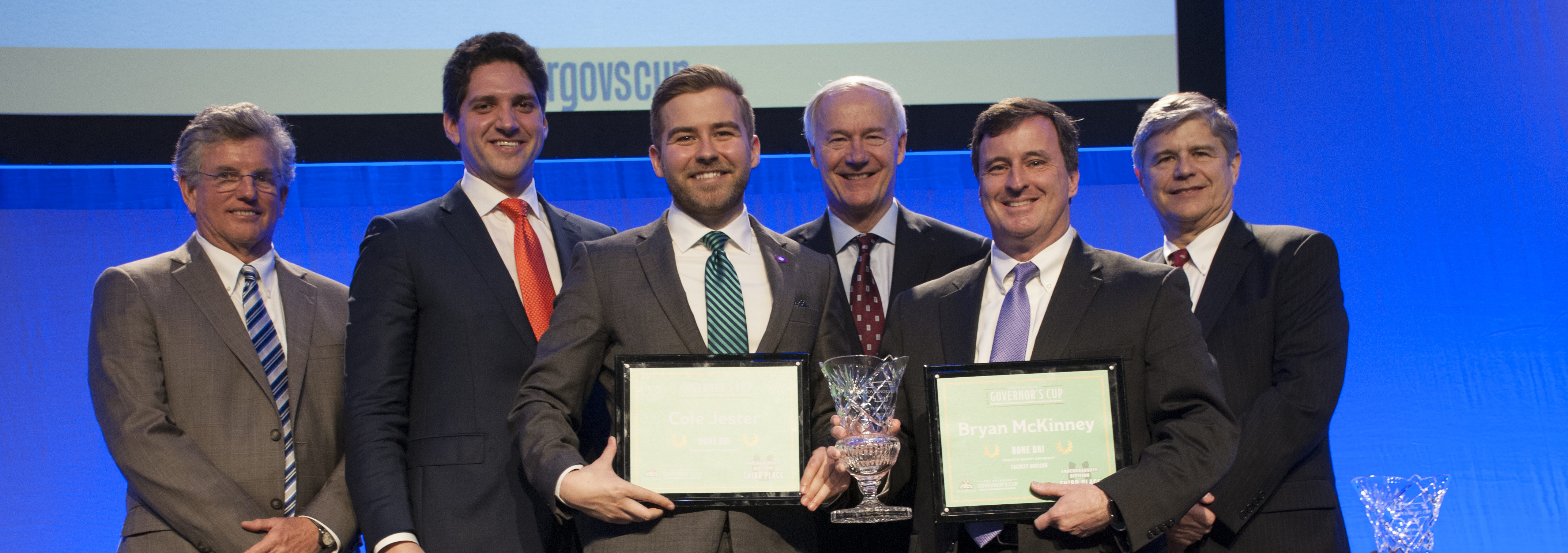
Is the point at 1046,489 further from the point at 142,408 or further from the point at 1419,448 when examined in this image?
the point at 1419,448

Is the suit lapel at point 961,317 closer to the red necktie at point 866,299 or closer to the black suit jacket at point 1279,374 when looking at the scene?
the red necktie at point 866,299

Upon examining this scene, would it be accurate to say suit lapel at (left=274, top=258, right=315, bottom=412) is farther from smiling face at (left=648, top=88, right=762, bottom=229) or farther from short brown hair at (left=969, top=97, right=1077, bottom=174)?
short brown hair at (left=969, top=97, right=1077, bottom=174)

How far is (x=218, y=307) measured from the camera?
2504 millimetres

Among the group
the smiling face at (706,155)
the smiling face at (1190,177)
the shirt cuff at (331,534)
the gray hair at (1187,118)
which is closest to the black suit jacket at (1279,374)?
the smiling face at (1190,177)

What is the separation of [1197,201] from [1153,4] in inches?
65.1

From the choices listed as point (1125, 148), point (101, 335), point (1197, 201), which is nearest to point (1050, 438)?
point (1197, 201)

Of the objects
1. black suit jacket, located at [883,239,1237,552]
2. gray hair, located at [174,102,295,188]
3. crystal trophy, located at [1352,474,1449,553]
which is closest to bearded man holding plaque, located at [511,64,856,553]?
black suit jacket, located at [883,239,1237,552]

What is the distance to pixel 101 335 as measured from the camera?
2.43 metres

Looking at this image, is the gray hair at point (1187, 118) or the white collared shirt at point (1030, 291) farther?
the gray hair at point (1187, 118)

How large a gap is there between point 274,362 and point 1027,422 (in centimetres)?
183

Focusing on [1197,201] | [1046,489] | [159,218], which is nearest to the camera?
[1046,489]

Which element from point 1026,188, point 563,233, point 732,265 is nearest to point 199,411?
point 563,233

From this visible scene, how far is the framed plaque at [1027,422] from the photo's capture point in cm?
187

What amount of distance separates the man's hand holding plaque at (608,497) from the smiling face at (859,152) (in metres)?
1.27
